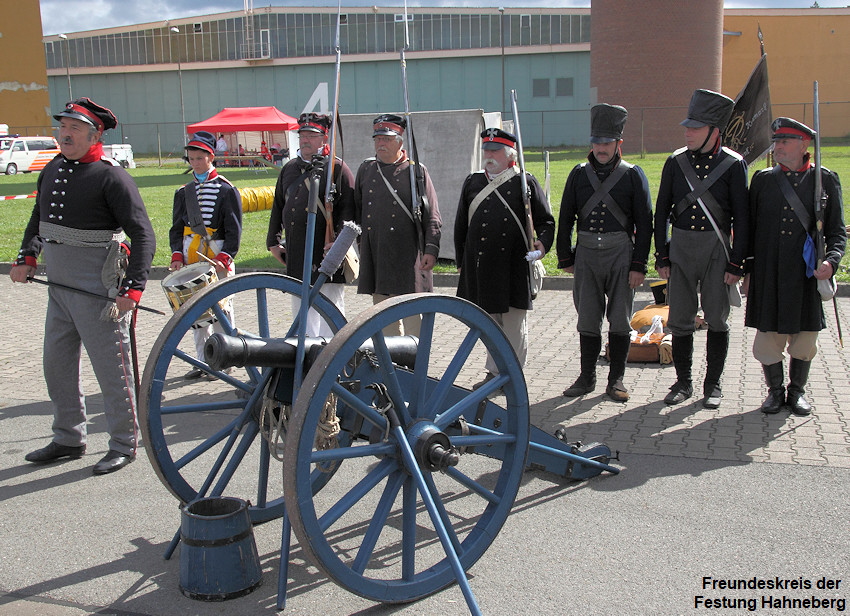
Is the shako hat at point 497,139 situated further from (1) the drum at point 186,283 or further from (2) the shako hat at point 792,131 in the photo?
(1) the drum at point 186,283

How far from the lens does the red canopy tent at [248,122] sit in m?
32.1

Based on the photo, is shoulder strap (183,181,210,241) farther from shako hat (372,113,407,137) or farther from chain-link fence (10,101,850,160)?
chain-link fence (10,101,850,160)

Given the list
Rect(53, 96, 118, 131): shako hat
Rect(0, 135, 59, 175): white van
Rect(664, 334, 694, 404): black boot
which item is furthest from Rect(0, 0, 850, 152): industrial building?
Rect(53, 96, 118, 131): shako hat

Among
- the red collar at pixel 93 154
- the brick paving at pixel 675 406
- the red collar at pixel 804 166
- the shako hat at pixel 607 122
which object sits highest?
the shako hat at pixel 607 122

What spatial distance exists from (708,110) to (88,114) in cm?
379

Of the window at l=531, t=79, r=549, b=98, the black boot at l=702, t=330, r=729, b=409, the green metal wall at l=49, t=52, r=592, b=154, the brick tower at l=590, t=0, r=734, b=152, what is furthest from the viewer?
the window at l=531, t=79, r=549, b=98

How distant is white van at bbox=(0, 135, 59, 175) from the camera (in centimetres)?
3484

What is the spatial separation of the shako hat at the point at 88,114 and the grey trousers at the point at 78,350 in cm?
71

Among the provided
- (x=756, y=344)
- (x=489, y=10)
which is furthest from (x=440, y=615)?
(x=489, y=10)

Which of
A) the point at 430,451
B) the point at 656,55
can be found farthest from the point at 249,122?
the point at 430,451

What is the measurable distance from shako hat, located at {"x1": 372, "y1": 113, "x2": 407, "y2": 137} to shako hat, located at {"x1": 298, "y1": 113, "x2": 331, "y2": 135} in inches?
14.3

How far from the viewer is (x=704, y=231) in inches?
226

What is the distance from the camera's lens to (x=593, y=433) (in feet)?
17.8

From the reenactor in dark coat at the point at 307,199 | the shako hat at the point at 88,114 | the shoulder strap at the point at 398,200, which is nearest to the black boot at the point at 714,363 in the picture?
the shoulder strap at the point at 398,200
